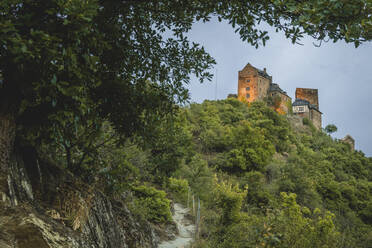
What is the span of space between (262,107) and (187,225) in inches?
1444

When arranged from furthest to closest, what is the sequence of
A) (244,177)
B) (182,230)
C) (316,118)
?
(316,118) → (244,177) → (182,230)

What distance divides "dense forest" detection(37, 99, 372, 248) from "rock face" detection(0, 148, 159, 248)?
2.81ft

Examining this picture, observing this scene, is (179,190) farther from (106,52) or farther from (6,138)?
(6,138)

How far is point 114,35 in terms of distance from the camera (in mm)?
3539

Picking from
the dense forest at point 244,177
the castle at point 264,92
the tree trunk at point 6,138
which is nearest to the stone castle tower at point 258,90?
the castle at point 264,92

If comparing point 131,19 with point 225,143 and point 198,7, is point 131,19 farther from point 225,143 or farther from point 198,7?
point 225,143

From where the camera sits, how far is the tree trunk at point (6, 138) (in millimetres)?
2410

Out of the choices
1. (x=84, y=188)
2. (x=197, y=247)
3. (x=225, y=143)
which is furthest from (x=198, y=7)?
(x=225, y=143)

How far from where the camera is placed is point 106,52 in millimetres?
3625

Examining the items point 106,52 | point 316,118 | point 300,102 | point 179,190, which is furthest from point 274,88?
point 106,52

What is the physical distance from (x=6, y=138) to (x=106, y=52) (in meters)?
1.70

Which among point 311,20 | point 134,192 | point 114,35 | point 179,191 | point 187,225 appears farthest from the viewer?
point 179,191

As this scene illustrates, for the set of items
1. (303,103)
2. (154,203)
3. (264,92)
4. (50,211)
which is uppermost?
(264,92)

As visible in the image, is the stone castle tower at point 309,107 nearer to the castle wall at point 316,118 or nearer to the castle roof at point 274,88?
the castle wall at point 316,118
